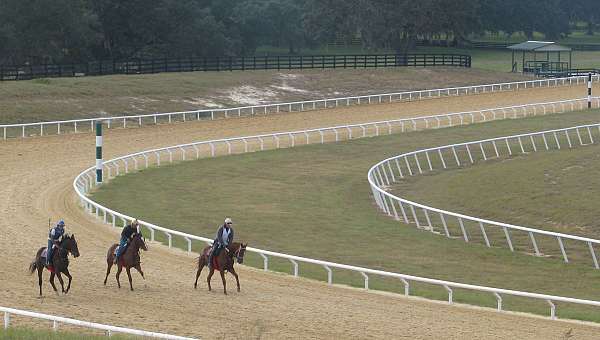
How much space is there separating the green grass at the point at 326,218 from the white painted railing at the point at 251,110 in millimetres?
7551

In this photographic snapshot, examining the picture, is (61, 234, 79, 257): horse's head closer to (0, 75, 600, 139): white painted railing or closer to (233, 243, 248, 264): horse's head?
(233, 243, 248, 264): horse's head

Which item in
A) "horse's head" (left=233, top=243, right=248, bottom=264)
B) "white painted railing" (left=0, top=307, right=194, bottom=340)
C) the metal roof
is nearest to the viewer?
"white painted railing" (left=0, top=307, right=194, bottom=340)

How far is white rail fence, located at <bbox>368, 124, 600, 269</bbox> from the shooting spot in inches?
917

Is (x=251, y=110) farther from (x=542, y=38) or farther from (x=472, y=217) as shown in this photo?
(x=542, y=38)

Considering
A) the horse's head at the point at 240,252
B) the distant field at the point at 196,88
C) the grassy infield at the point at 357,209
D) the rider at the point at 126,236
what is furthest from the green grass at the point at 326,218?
the distant field at the point at 196,88

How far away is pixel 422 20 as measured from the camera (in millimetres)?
89688

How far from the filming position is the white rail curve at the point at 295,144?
19203 mm

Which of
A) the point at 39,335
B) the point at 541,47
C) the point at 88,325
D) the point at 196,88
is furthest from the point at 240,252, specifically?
the point at 541,47

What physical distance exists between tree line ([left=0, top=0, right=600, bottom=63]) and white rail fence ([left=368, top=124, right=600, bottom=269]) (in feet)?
106

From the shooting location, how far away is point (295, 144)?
42.7 m

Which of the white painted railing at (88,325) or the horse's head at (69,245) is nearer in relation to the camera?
the white painted railing at (88,325)

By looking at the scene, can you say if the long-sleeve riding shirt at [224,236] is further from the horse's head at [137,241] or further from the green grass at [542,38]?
the green grass at [542,38]

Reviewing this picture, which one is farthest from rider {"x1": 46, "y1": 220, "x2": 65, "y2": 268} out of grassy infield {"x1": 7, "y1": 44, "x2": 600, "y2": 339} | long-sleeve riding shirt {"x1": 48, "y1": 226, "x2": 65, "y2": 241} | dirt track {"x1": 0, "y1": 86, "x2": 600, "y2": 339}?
grassy infield {"x1": 7, "y1": 44, "x2": 600, "y2": 339}

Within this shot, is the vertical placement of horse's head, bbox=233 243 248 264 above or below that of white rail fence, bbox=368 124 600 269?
above
